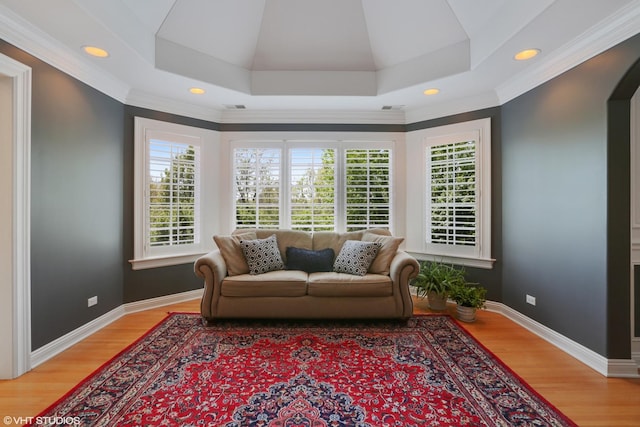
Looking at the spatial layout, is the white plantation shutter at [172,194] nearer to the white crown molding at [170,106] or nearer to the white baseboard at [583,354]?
the white crown molding at [170,106]

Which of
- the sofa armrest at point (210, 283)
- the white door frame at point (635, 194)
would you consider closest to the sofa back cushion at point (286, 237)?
the sofa armrest at point (210, 283)

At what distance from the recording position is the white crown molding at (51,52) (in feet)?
6.96

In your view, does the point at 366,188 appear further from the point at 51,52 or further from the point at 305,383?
the point at 51,52

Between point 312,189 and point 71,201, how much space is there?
108 inches

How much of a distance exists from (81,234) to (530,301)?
466 centimetres

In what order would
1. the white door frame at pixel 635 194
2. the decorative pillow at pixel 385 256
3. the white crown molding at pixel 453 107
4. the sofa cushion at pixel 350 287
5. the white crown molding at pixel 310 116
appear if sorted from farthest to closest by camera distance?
1. the white crown molding at pixel 310 116
2. the white crown molding at pixel 453 107
3. the decorative pillow at pixel 385 256
4. the sofa cushion at pixel 350 287
5. the white door frame at pixel 635 194

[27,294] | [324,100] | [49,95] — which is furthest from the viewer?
[324,100]

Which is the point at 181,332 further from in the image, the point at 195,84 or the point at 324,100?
the point at 324,100

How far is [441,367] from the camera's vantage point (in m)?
2.33

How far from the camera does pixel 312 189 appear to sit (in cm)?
427

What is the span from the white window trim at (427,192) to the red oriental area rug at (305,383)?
3.78ft

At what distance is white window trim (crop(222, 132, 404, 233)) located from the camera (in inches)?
167

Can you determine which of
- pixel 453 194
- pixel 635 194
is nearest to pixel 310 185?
pixel 453 194

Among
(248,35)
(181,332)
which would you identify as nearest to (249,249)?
(181,332)
